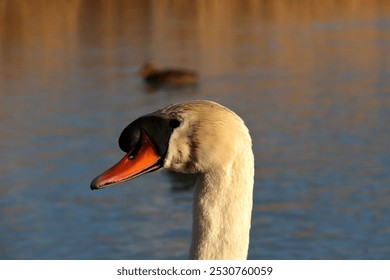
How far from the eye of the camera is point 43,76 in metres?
37.8

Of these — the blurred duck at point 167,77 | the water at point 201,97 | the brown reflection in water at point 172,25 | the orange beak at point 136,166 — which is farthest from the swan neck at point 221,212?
the brown reflection in water at point 172,25

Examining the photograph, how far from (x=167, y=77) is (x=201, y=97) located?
3.89 meters

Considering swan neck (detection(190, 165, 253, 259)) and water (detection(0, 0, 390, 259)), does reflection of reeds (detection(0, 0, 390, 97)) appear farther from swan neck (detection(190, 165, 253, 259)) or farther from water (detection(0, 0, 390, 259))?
swan neck (detection(190, 165, 253, 259))

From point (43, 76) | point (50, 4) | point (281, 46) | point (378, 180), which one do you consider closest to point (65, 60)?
point (43, 76)

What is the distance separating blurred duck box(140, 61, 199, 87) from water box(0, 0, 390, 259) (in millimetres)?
402

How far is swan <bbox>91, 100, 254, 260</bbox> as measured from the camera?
192 inches

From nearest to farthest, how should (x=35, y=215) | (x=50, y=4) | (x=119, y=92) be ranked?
(x=35, y=215) → (x=119, y=92) → (x=50, y=4)

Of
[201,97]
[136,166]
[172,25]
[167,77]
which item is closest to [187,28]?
[172,25]

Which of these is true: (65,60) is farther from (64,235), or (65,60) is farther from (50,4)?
(50,4)

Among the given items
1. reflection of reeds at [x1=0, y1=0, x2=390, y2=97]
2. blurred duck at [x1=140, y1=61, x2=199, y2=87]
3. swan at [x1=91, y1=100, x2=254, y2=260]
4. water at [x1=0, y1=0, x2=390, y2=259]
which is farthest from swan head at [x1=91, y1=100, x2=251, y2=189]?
reflection of reeds at [x1=0, y1=0, x2=390, y2=97]

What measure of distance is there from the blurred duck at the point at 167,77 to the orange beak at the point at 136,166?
2911 centimetres

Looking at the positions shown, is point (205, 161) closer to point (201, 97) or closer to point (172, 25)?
point (201, 97)

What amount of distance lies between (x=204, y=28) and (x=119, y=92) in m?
19.6
